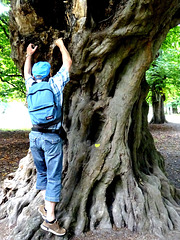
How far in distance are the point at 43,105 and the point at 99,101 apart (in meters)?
Result: 1.27

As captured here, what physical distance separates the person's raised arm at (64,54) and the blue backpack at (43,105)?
49cm

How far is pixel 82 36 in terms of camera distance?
3.46m

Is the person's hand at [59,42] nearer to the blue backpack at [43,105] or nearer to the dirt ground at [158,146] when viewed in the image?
the blue backpack at [43,105]

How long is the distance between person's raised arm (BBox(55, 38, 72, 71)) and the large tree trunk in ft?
0.73

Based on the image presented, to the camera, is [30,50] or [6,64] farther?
[6,64]

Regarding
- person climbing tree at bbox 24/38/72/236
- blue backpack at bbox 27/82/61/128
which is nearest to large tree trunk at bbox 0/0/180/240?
person climbing tree at bbox 24/38/72/236

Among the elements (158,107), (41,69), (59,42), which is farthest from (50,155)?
(158,107)

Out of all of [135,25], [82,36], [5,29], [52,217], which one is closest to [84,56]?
[82,36]

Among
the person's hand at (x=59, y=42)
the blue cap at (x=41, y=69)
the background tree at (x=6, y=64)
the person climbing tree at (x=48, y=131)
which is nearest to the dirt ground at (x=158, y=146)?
the person climbing tree at (x=48, y=131)

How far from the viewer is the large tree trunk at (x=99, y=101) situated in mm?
3391

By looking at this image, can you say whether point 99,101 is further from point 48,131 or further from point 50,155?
point 50,155

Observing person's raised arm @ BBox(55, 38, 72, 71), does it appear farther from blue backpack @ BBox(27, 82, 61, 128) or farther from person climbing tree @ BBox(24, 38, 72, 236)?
blue backpack @ BBox(27, 82, 61, 128)

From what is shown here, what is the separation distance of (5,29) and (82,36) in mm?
7804

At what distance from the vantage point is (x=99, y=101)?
12.5ft
